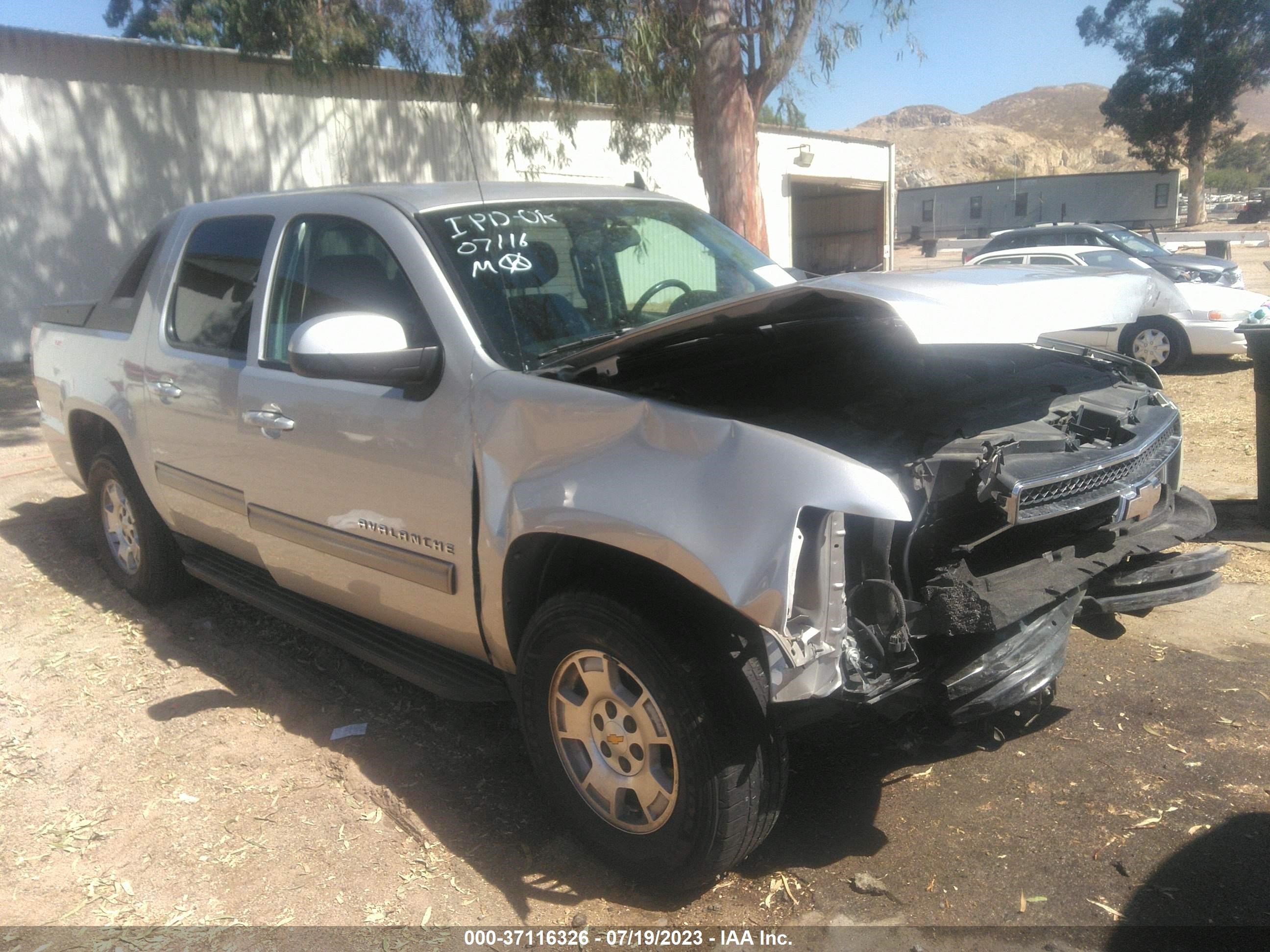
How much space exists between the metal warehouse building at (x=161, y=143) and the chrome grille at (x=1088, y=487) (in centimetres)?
1027

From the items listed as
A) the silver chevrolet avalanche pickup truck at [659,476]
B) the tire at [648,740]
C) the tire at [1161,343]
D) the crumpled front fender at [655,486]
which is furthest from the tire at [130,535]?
the tire at [1161,343]

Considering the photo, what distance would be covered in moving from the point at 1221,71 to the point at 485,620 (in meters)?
54.8

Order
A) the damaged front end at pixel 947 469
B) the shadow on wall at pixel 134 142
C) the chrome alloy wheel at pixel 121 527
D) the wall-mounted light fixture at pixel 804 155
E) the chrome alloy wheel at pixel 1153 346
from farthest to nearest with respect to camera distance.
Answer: the wall-mounted light fixture at pixel 804 155, the shadow on wall at pixel 134 142, the chrome alloy wheel at pixel 1153 346, the chrome alloy wheel at pixel 121 527, the damaged front end at pixel 947 469

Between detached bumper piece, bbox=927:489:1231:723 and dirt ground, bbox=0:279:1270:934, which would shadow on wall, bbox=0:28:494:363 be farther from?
detached bumper piece, bbox=927:489:1231:723

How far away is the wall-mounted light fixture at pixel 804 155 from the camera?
24578 millimetres

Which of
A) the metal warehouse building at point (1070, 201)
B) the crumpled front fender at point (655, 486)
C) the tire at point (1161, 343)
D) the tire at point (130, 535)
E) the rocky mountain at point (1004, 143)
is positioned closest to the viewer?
the crumpled front fender at point (655, 486)

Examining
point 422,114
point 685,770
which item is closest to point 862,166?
point 422,114

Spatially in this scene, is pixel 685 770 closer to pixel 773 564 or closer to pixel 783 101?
pixel 773 564

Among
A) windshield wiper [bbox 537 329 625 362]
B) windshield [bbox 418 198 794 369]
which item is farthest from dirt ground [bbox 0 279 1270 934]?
windshield [bbox 418 198 794 369]

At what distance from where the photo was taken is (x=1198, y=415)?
9.02 meters

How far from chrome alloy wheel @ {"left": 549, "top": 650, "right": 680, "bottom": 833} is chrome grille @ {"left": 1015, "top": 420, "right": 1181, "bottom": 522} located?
113 centimetres

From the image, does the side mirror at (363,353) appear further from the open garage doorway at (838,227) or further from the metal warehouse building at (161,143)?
the open garage doorway at (838,227)

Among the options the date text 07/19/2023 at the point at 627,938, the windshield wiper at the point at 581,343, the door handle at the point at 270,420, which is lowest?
the date text 07/19/2023 at the point at 627,938

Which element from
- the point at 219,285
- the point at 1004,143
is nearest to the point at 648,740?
the point at 219,285
